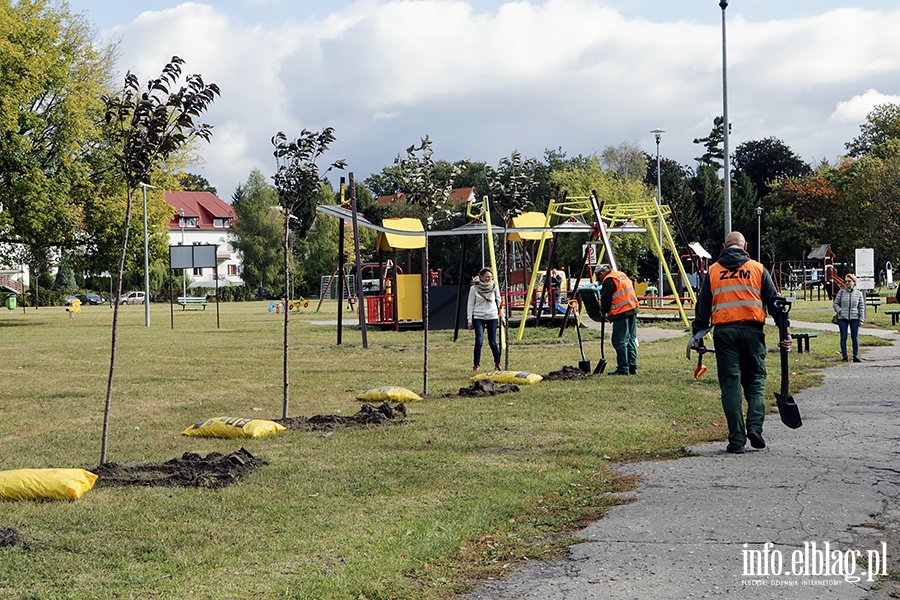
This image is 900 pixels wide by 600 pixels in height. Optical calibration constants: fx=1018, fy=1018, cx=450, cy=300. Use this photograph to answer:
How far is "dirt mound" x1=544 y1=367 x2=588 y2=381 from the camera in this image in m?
16.0

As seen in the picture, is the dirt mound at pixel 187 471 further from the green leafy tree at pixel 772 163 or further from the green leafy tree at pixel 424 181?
the green leafy tree at pixel 772 163

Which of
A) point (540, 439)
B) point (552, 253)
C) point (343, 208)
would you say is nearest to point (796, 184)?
point (552, 253)

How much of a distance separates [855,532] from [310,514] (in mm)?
3469

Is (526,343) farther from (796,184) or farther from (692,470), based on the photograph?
(796,184)

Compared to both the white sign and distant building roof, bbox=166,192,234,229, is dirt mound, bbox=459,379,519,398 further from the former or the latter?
distant building roof, bbox=166,192,234,229

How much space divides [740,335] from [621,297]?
7073 mm

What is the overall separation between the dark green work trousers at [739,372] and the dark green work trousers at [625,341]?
6.51 meters

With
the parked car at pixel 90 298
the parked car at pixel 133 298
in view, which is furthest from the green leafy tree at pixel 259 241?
the parked car at pixel 90 298

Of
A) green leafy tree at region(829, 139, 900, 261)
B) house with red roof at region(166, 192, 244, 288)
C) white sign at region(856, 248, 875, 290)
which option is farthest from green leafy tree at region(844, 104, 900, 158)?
house with red roof at region(166, 192, 244, 288)

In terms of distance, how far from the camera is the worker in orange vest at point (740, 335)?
9172 millimetres

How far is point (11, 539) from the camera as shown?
6.11 m

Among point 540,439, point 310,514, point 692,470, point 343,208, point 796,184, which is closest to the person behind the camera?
point 310,514

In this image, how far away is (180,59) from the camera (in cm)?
903

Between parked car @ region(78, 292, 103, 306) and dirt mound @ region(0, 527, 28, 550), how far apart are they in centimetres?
8877
